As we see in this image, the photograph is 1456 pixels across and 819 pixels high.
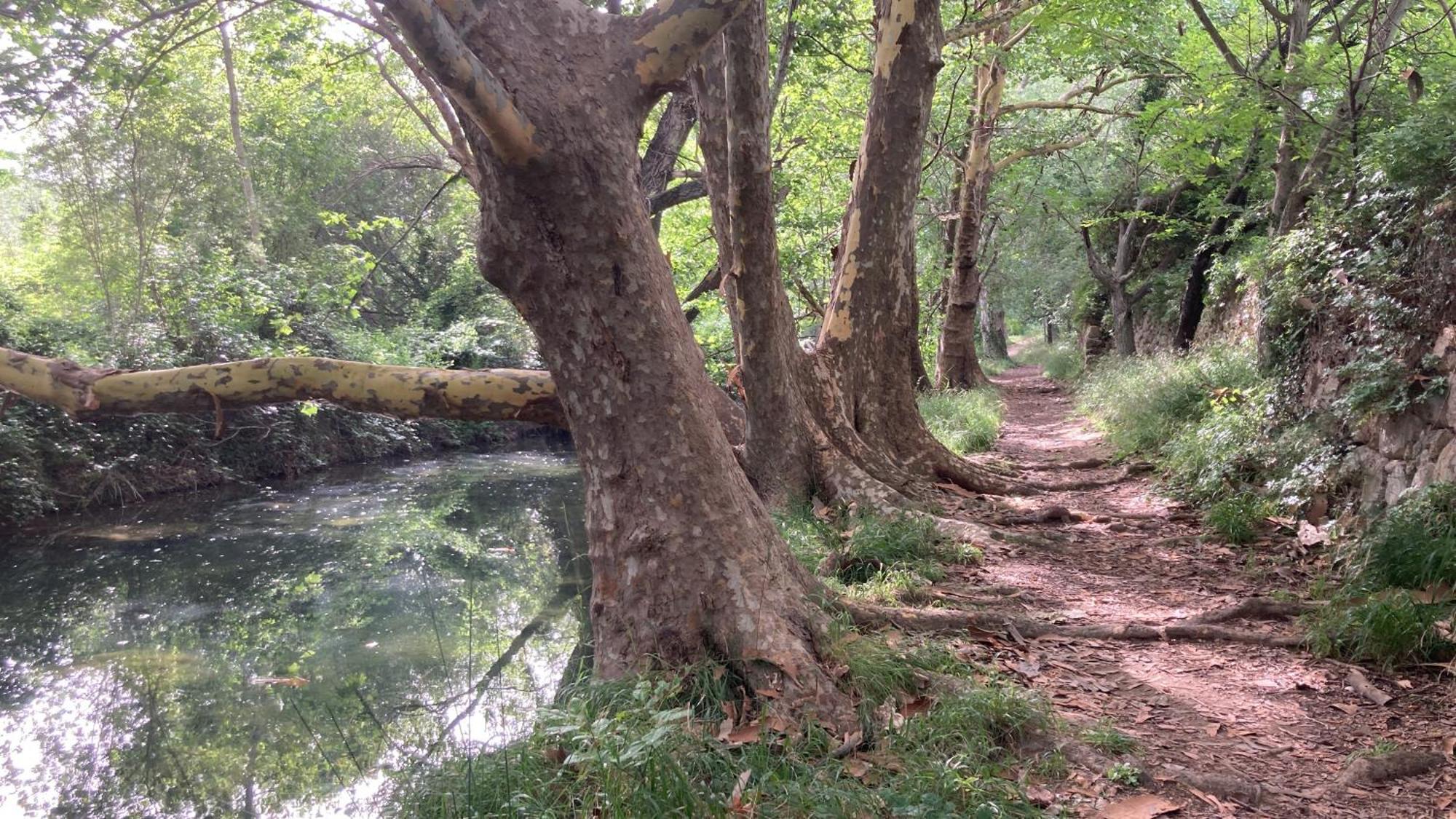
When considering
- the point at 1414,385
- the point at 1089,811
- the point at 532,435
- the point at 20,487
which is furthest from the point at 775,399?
the point at 532,435

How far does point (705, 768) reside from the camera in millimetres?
2576

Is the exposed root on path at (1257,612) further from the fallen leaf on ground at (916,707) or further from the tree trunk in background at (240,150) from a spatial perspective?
the tree trunk in background at (240,150)

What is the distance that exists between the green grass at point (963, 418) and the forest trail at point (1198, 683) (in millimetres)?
3428

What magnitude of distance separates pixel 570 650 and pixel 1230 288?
34.5ft

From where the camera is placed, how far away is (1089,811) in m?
2.44

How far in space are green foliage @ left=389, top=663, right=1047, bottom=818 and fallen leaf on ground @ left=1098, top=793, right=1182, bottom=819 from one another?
0.26 m

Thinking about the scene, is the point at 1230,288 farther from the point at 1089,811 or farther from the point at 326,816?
the point at 326,816

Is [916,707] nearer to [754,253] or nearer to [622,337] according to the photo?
[622,337]

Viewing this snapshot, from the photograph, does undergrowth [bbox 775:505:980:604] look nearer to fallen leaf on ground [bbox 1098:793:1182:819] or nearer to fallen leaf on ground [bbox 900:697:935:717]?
fallen leaf on ground [bbox 900:697:935:717]

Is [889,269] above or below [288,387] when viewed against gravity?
above

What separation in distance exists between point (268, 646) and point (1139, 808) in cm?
608

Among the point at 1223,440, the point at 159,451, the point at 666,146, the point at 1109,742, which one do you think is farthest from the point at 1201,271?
the point at 159,451

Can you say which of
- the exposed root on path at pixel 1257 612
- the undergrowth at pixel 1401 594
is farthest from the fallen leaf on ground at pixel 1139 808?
the exposed root on path at pixel 1257 612

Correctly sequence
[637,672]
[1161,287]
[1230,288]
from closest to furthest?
[637,672]
[1230,288]
[1161,287]
